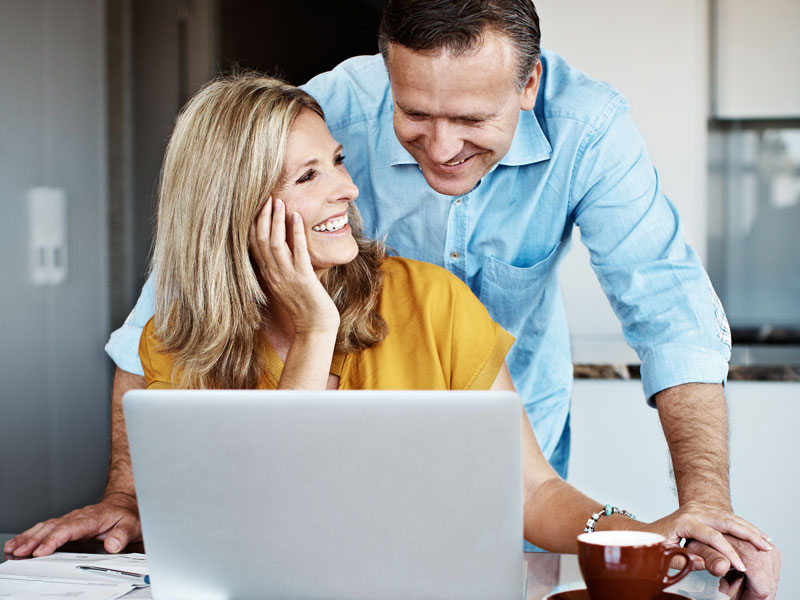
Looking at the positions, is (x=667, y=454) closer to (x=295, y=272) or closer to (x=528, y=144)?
(x=528, y=144)

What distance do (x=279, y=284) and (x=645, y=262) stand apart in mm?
665

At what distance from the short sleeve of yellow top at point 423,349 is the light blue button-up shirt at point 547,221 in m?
0.21

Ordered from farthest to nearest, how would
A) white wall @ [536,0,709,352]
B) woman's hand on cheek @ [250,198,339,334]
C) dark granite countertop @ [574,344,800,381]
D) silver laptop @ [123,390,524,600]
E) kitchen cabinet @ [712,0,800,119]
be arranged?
1. kitchen cabinet @ [712,0,800,119]
2. white wall @ [536,0,709,352]
3. dark granite countertop @ [574,344,800,381]
4. woman's hand on cheek @ [250,198,339,334]
5. silver laptop @ [123,390,524,600]

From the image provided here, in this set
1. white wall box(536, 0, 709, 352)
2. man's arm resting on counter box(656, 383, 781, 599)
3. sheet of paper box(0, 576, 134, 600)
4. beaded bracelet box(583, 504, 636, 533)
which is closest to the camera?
sheet of paper box(0, 576, 134, 600)

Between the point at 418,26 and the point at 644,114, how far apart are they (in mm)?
1698

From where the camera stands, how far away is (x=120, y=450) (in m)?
1.70

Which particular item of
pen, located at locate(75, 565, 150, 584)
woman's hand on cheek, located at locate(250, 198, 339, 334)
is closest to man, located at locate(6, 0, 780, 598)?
pen, located at locate(75, 565, 150, 584)

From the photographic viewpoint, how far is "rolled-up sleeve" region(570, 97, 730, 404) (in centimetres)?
152

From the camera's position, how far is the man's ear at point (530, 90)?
60.5 inches

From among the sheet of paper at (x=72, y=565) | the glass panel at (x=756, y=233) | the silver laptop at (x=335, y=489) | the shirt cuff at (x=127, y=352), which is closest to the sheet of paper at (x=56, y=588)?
the sheet of paper at (x=72, y=565)

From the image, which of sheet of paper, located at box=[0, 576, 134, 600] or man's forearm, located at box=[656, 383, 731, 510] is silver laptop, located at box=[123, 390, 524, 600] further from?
man's forearm, located at box=[656, 383, 731, 510]

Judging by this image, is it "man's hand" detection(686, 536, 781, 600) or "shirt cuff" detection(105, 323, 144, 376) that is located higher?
"shirt cuff" detection(105, 323, 144, 376)

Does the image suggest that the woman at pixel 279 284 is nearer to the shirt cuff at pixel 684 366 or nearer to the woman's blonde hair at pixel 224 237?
the woman's blonde hair at pixel 224 237

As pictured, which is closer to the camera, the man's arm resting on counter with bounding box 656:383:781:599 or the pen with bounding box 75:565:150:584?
the pen with bounding box 75:565:150:584
